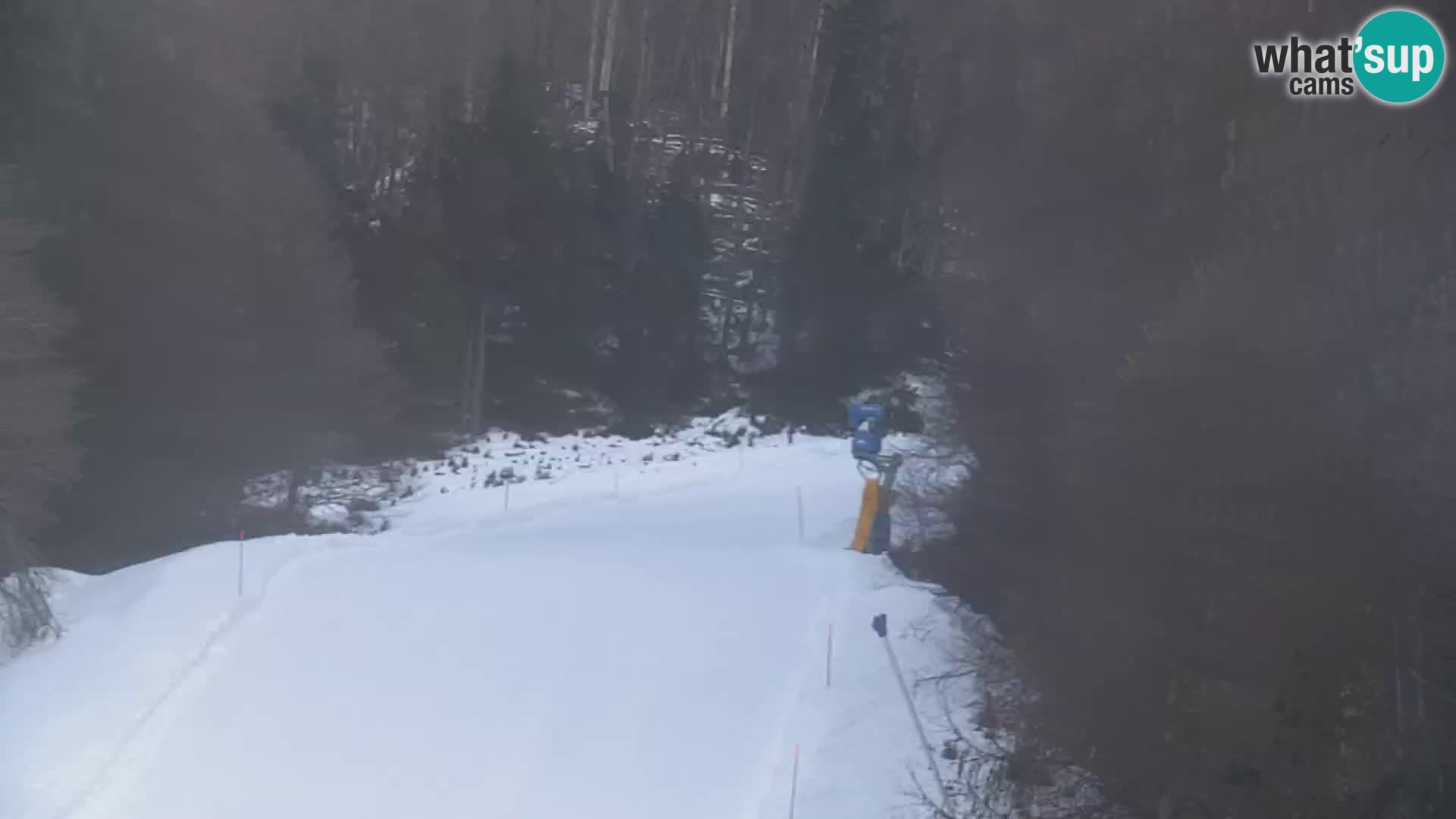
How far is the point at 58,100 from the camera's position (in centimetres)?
2162

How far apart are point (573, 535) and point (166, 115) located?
433 inches

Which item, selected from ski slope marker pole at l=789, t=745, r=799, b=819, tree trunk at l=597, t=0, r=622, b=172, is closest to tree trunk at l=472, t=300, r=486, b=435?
tree trunk at l=597, t=0, r=622, b=172

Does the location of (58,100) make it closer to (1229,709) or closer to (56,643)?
(56,643)

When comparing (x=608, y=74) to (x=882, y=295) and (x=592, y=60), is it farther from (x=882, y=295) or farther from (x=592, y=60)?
(x=882, y=295)

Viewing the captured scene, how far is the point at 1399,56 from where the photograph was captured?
984 cm

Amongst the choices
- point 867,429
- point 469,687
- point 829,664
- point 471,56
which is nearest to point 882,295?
point 471,56

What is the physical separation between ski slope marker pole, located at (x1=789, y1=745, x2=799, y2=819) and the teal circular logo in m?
7.12

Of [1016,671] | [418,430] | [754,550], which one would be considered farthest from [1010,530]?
[418,430]

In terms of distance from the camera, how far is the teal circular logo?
959cm

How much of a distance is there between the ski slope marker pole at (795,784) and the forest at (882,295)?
1926mm

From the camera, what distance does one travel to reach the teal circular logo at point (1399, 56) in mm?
9586

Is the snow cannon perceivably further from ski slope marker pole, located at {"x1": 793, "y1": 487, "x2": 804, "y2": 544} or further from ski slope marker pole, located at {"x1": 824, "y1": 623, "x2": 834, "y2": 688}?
ski slope marker pole, located at {"x1": 824, "y1": 623, "x2": 834, "y2": 688}

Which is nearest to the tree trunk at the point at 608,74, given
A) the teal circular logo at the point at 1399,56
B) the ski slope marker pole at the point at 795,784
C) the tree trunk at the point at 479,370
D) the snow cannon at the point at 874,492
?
the tree trunk at the point at 479,370

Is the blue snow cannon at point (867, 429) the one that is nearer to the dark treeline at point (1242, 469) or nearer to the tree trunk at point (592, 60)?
the dark treeline at point (1242, 469)
